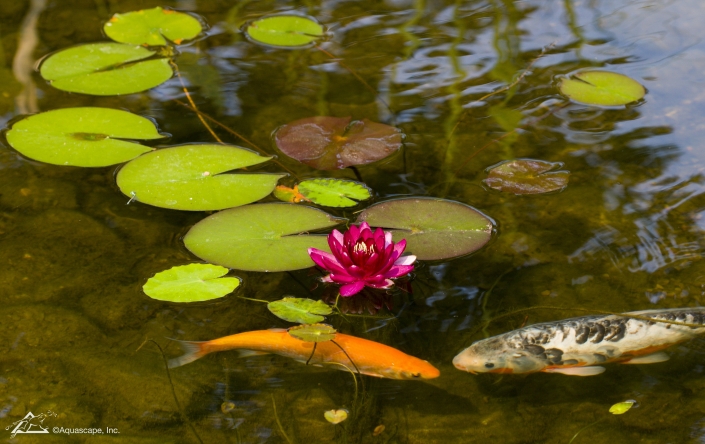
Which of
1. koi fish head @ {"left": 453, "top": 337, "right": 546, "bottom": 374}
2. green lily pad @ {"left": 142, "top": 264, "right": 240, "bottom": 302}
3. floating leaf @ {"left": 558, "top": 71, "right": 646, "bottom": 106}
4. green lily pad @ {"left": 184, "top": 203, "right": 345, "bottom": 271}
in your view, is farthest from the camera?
floating leaf @ {"left": 558, "top": 71, "right": 646, "bottom": 106}

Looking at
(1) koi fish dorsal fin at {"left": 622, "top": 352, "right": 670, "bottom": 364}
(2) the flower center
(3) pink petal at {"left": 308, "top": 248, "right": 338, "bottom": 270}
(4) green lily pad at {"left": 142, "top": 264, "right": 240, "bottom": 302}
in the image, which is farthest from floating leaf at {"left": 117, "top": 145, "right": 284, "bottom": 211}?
(1) koi fish dorsal fin at {"left": 622, "top": 352, "right": 670, "bottom": 364}

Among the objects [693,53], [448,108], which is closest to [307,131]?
[448,108]

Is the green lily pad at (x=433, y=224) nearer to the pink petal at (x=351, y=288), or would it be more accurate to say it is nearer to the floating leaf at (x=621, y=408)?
the pink petal at (x=351, y=288)

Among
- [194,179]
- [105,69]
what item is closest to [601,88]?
[194,179]

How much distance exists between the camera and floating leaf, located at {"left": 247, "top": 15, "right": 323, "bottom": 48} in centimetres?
340

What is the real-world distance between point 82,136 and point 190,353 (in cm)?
118

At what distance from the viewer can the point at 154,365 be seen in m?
1.87

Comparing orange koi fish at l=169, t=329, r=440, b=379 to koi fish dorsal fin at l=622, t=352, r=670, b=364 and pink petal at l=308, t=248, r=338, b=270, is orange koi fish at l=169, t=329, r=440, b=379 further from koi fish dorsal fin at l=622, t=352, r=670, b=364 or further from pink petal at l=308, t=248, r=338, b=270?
koi fish dorsal fin at l=622, t=352, r=670, b=364

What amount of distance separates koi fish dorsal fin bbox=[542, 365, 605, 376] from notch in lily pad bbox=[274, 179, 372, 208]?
2.79 feet

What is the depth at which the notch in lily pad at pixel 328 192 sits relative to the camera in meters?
2.31

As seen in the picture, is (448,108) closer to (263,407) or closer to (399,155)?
(399,155)

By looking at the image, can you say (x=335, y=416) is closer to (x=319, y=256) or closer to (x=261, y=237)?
(x=319, y=256)

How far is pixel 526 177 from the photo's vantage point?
249cm

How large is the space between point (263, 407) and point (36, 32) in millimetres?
2649
